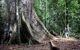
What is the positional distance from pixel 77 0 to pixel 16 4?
7.23 m

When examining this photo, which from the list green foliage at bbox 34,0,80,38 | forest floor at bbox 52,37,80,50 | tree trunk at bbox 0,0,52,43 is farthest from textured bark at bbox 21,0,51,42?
green foliage at bbox 34,0,80,38

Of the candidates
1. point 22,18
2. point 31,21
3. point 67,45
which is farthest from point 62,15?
point 67,45

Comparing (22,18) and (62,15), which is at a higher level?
(22,18)

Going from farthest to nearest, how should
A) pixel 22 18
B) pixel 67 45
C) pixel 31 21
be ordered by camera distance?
pixel 31 21 → pixel 22 18 → pixel 67 45

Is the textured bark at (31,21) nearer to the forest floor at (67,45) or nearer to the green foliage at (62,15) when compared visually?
the forest floor at (67,45)

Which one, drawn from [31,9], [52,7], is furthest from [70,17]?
[31,9]

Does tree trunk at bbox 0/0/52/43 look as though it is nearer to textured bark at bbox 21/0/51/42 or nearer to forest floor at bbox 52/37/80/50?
textured bark at bbox 21/0/51/42

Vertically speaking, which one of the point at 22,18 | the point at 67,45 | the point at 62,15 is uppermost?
the point at 22,18

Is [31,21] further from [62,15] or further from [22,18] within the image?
[62,15]

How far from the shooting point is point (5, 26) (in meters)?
9.41

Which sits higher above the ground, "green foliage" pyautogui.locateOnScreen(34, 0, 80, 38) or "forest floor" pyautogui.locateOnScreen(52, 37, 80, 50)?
"green foliage" pyautogui.locateOnScreen(34, 0, 80, 38)

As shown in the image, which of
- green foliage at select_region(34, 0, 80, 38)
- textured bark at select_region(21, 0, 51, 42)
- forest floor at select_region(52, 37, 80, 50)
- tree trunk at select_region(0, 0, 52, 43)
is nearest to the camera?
forest floor at select_region(52, 37, 80, 50)

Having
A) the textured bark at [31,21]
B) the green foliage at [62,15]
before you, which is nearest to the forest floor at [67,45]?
the textured bark at [31,21]

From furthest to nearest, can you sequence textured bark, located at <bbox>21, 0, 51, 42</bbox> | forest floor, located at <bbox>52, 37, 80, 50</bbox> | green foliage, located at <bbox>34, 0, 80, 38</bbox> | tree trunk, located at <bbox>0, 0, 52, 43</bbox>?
green foliage, located at <bbox>34, 0, 80, 38</bbox> < textured bark, located at <bbox>21, 0, 51, 42</bbox> < tree trunk, located at <bbox>0, 0, 52, 43</bbox> < forest floor, located at <bbox>52, 37, 80, 50</bbox>
